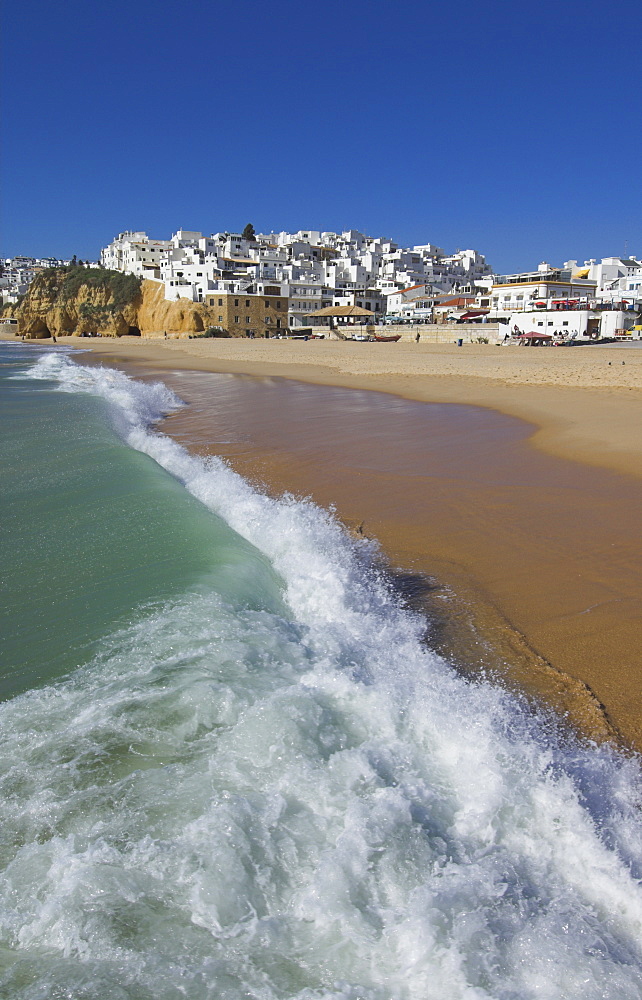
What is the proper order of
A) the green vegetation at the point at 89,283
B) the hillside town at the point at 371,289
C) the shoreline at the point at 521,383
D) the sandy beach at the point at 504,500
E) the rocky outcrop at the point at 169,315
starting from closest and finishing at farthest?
the sandy beach at the point at 504,500 → the shoreline at the point at 521,383 → the hillside town at the point at 371,289 → the rocky outcrop at the point at 169,315 → the green vegetation at the point at 89,283

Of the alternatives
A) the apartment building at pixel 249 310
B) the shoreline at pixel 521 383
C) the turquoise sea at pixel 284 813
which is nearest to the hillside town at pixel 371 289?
the apartment building at pixel 249 310

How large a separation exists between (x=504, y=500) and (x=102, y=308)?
288 ft

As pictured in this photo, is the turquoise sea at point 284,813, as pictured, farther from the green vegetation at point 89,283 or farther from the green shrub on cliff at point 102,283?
the green vegetation at point 89,283

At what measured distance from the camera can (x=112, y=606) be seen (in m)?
4.58

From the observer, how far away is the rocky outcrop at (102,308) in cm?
7525

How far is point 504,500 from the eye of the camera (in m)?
7.70

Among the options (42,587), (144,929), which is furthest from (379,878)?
(42,587)

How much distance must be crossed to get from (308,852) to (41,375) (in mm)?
27693

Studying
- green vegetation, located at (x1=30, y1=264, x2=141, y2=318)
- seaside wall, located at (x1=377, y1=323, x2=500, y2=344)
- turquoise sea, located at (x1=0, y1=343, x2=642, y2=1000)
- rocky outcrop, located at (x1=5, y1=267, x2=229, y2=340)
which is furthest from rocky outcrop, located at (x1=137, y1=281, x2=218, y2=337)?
turquoise sea, located at (x1=0, y1=343, x2=642, y2=1000)

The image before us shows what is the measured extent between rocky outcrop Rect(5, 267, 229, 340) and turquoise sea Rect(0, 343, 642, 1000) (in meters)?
73.7

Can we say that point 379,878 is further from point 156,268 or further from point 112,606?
point 156,268

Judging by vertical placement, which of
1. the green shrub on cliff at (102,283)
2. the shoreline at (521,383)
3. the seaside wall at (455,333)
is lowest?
the shoreline at (521,383)

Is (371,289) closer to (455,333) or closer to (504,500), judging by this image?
(455,333)

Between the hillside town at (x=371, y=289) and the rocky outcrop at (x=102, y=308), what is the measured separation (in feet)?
8.46
